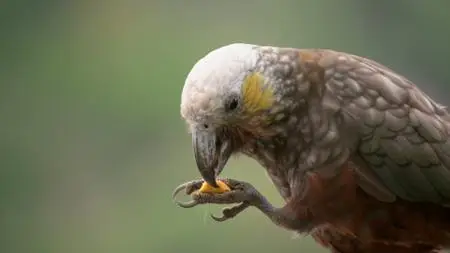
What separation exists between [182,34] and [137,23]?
0.31 feet

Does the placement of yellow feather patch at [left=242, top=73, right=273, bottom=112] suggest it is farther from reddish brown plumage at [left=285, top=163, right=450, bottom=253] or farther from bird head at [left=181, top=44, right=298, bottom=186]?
reddish brown plumage at [left=285, top=163, right=450, bottom=253]

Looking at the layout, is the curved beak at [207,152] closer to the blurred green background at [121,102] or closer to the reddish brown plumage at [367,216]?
the reddish brown plumage at [367,216]

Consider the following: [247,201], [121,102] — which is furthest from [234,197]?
[121,102]

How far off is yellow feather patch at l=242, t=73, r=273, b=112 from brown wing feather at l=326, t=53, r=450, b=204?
0.10 metres

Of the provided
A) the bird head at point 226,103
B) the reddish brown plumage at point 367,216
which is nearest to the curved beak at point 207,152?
the bird head at point 226,103

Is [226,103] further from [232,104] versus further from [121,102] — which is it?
[121,102]

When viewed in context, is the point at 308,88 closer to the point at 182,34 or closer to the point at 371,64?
the point at 371,64

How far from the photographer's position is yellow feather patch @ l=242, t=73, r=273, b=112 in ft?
3.35

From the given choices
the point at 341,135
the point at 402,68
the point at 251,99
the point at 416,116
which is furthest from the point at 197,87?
the point at 402,68

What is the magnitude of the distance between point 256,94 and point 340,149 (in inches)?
5.6

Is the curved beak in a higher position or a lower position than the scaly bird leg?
higher

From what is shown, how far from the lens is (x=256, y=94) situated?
1033 millimetres

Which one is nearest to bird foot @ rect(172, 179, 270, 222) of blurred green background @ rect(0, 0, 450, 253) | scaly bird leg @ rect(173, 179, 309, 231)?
scaly bird leg @ rect(173, 179, 309, 231)

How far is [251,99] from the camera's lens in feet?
3.37
